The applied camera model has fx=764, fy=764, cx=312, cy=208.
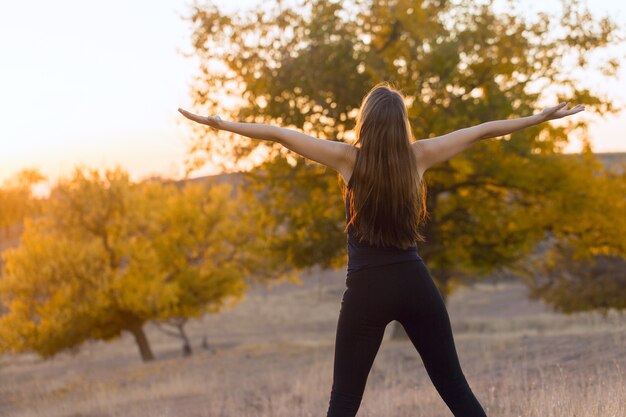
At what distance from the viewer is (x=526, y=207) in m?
16.9

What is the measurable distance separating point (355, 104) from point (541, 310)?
3237 cm

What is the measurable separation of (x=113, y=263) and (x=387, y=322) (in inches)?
875

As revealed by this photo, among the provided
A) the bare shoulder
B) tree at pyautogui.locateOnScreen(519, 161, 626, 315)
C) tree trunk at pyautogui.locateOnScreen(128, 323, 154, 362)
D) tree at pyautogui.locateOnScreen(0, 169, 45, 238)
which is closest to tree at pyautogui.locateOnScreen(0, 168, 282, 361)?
tree trunk at pyautogui.locateOnScreen(128, 323, 154, 362)

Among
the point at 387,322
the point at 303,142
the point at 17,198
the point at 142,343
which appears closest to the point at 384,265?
the point at 387,322

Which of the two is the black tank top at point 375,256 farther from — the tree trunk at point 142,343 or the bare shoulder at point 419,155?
the tree trunk at point 142,343

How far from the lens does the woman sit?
3.11 meters

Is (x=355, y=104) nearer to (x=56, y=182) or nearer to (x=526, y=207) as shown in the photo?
(x=526, y=207)

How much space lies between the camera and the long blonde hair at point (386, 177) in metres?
3.16

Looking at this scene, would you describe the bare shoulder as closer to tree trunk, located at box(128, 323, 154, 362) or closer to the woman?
the woman

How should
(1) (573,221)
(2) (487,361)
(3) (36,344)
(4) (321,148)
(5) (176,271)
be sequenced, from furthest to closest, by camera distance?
(5) (176,271)
(3) (36,344)
(1) (573,221)
(2) (487,361)
(4) (321,148)

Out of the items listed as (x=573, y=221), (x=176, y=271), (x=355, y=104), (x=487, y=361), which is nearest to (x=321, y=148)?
(x=487, y=361)

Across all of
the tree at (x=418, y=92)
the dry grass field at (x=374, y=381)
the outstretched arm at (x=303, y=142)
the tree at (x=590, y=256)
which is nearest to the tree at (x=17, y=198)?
the dry grass field at (x=374, y=381)

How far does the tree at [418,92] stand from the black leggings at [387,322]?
10763 mm

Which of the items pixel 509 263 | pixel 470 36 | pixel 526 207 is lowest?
pixel 509 263
